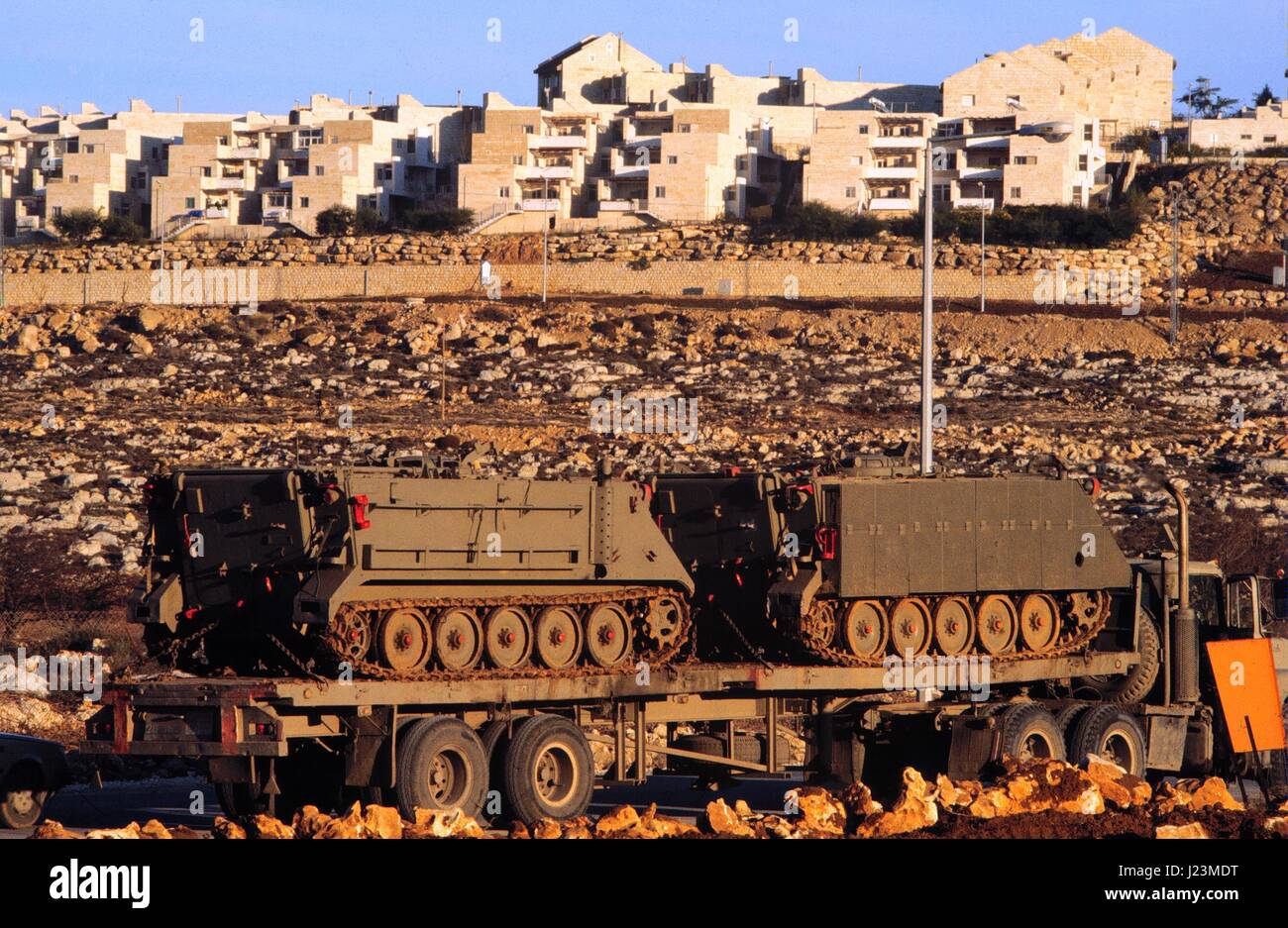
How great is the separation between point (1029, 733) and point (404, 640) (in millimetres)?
6790

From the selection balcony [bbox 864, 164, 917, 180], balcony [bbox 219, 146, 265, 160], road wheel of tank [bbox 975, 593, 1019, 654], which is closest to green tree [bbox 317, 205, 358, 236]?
balcony [bbox 219, 146, 265, 160]

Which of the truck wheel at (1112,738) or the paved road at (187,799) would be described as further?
the truck wheel at (1112,738)

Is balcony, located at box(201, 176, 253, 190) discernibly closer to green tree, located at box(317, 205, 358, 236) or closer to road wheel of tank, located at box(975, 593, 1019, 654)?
green tree, located at box(317, 205, 358, 236)

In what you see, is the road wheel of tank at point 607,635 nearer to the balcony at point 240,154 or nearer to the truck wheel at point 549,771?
the truck wheel at point 549,771

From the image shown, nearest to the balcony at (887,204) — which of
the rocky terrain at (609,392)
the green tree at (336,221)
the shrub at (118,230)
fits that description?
the green tree at (336,221)

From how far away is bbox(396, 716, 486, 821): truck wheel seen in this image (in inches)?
707

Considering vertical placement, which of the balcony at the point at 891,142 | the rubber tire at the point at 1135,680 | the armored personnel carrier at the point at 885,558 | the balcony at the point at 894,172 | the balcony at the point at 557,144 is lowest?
the rubber tire at the point at 1135,680

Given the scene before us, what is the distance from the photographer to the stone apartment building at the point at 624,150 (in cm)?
11481

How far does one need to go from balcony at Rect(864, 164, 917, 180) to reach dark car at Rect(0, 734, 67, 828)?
9935 cm

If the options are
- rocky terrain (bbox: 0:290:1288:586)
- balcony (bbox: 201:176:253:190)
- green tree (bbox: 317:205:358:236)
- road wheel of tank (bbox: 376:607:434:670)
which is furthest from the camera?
balcony (bbox: 201:176:253:190)

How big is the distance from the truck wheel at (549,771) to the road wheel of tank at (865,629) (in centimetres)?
331

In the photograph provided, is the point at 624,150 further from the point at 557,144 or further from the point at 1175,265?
the point at 1175,265

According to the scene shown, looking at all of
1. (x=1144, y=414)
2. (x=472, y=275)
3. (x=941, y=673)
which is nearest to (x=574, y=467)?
(x=1144, y=414)

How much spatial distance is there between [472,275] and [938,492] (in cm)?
7182
